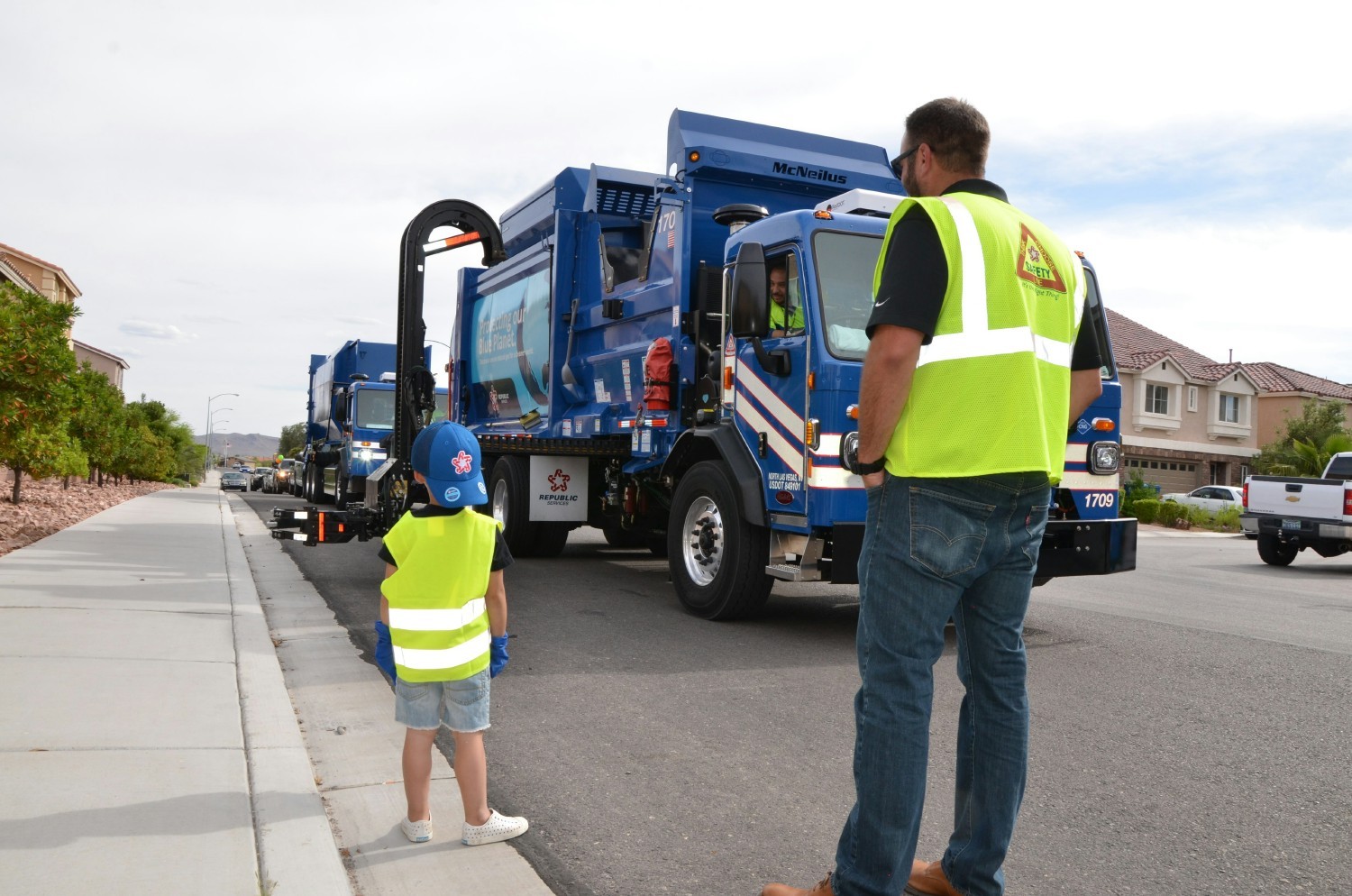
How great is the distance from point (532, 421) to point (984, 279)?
893 centimetres

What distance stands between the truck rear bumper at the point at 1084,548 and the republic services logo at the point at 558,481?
503 cm

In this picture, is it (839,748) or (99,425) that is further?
(99,425)

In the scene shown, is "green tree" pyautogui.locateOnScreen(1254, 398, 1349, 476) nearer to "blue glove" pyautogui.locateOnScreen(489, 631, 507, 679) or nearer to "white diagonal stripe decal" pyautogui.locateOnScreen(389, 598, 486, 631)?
"blue glove" pyautogui.locateOnScreen(489, 631, 507, 679)

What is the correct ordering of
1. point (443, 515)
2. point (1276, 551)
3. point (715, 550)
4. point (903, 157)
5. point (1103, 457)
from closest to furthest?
point (903, 157), point (443, 515), point (1103, 457), point (715, 550), point (1276, 551)

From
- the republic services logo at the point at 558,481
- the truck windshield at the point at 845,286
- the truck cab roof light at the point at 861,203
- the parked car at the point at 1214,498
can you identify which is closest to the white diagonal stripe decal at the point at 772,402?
the truck windshield at the point at 845,286

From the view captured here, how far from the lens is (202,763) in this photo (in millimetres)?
3953

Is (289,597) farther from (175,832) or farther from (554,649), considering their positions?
(175,832)

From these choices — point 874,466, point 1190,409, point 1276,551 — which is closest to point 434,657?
point 874,466

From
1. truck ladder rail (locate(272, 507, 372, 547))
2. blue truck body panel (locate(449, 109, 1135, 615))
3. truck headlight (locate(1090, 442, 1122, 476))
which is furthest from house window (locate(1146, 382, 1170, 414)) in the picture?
truck ladder rail (locate(272, 507, 372, 547))

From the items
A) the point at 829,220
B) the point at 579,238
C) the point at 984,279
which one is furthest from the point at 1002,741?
the point at 579,238

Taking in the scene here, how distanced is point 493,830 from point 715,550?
4365mm

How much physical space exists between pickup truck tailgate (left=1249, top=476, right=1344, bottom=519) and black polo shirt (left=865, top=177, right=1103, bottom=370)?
1597cm

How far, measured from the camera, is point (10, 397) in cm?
1133

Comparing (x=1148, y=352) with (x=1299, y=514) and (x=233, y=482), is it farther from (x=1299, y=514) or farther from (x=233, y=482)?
(x=233, y=482)
